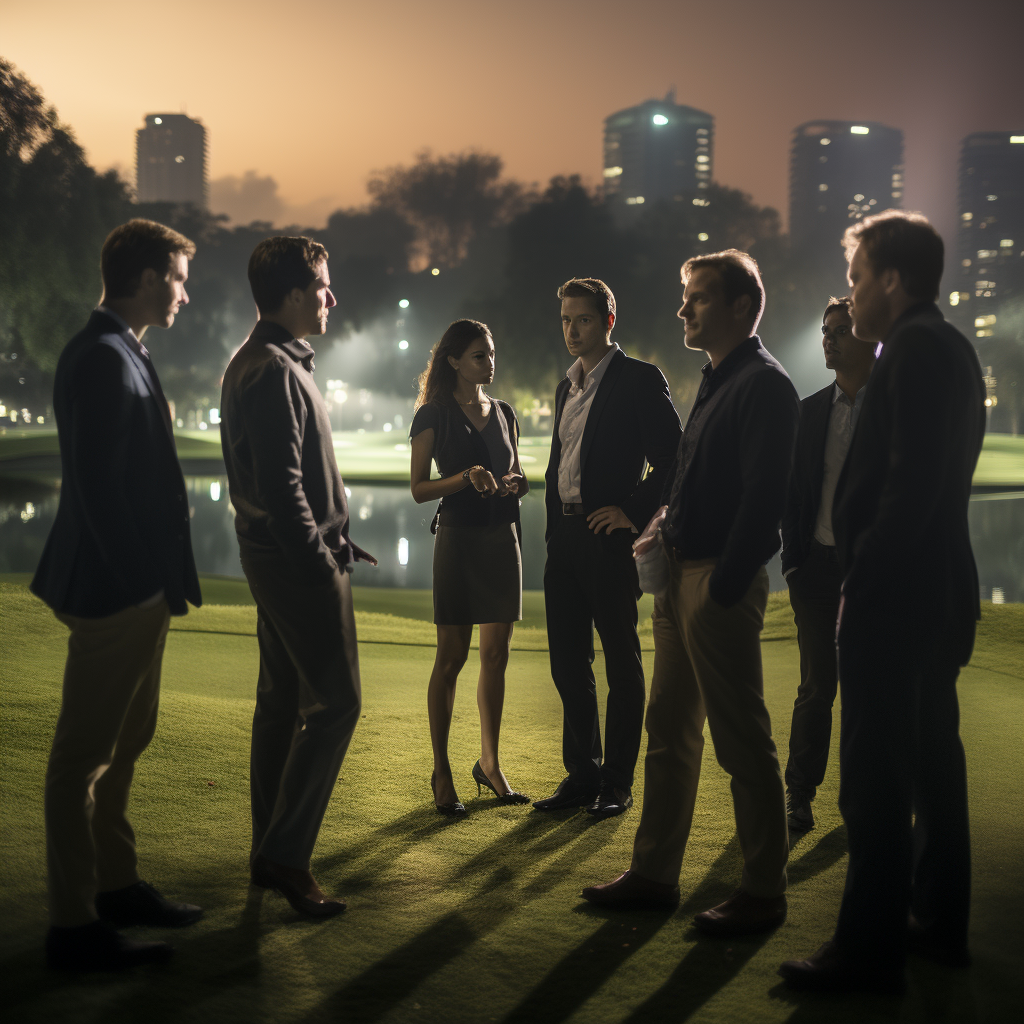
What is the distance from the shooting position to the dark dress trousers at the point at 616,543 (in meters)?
4.29

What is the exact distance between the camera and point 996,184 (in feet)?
343

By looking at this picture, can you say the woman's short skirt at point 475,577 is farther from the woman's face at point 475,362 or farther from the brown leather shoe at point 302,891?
the brown leather shoe at point 302,891

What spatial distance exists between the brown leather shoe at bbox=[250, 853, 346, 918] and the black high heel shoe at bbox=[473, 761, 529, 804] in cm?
129

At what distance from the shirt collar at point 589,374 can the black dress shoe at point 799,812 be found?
75.3 inches

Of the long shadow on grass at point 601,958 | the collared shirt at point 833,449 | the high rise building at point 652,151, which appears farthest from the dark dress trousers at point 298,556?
the high rise building at point 652,151

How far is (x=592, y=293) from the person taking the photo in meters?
4.31

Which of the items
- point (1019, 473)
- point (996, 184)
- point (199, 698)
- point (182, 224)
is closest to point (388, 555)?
point (199, 698)

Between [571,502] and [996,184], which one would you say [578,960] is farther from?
[996,184]

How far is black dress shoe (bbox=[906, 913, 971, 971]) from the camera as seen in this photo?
110 inches

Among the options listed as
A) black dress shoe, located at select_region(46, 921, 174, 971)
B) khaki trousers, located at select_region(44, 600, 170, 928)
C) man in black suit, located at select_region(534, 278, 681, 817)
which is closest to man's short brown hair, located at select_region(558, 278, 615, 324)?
man in black suit, located at select_region(534, 278, 681, 817)

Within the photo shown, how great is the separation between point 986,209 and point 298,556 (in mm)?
119837

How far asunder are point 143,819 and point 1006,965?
2.97m

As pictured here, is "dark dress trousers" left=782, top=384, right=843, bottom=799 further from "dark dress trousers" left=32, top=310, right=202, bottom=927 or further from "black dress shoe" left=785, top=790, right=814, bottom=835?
"dark dress trousers" left=32, top=310, right=202, bottom=927

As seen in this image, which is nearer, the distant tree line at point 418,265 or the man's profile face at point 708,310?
the man's profile face at point 708,310
